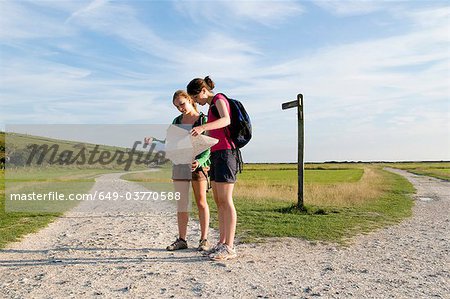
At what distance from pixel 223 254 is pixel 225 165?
3.68 feet

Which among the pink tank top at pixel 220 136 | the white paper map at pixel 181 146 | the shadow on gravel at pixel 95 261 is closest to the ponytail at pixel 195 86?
the pink tank top at pixel 220 136

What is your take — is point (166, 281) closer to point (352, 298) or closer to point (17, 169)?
point (352, 298)

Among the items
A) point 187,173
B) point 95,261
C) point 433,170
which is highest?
point 187,173

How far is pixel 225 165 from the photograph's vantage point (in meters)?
5.73

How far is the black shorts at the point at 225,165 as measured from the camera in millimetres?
5719

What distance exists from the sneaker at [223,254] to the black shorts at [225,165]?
0.86m

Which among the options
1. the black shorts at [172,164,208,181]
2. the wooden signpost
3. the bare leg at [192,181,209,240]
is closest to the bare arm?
the black shorts at [172,164,208,181]

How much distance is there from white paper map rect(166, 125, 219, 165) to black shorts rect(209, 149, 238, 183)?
0.63ft

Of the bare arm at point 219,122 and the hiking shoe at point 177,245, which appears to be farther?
the hiking shoe at point 177,245

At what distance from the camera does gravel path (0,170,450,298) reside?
14.8 ft

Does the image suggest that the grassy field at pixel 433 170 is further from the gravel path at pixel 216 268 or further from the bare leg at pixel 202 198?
the bare leg at pixel 202 198

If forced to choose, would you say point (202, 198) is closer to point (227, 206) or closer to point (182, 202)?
point (182, 202)

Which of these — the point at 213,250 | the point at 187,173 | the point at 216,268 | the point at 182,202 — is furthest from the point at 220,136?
the point at 216,268

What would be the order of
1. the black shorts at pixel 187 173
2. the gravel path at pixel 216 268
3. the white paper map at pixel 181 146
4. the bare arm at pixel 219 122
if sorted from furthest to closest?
the black shorts at pixel 187 173, the white paper map at pixel 181 146, the bare arm at pixel 219 122, the gravel path at pixel 216 268
